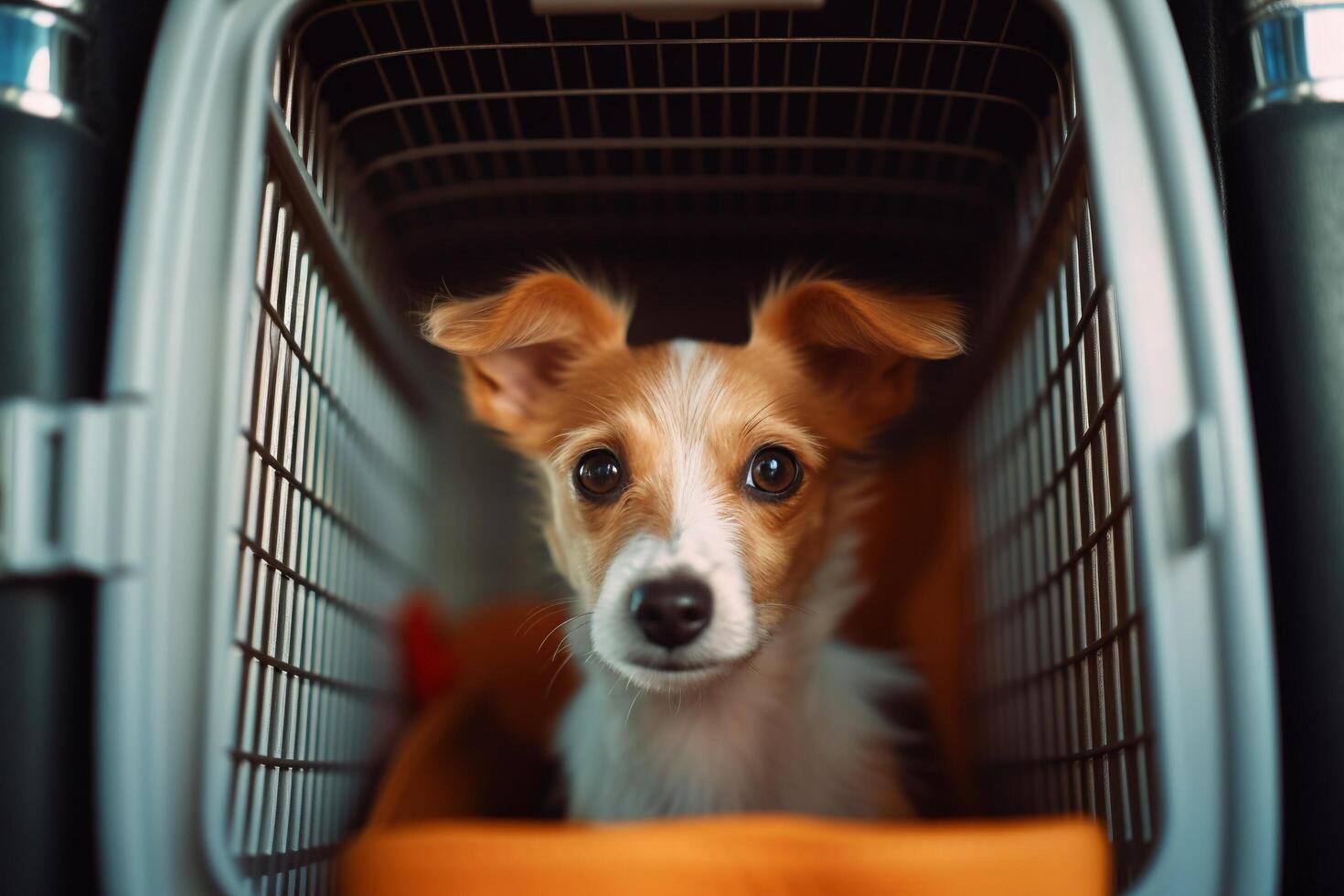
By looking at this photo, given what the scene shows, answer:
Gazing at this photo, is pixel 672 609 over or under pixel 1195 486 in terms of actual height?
under

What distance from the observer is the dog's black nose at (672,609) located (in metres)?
1.22

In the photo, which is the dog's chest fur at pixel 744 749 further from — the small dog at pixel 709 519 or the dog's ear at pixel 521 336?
the dog's ear at pixel 521 336

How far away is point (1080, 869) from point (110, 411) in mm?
1075

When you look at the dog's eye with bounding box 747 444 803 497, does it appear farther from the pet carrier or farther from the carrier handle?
the carrier handle

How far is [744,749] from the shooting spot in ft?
5.09

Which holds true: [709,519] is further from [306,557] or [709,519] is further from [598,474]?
[306,557]

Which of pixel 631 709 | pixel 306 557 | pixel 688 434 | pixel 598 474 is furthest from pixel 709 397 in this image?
pixel 306 557

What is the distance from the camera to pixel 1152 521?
98cm

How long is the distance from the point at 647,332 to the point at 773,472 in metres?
0.86

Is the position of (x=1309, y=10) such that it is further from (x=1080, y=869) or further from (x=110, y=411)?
(x=110, y=411)

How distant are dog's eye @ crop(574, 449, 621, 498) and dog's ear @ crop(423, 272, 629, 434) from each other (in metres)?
0.23

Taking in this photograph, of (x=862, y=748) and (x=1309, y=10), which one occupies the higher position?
(x=1309, y=10)

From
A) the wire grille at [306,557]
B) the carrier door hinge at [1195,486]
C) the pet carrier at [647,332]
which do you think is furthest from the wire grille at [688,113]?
the carrier door hinge at [1195,486]

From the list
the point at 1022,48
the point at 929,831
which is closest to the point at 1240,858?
the point at 929,831
